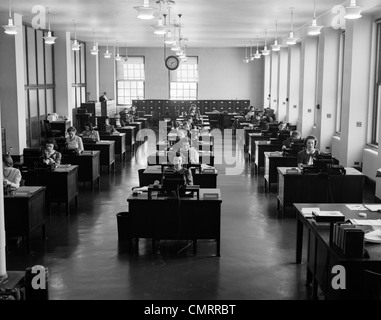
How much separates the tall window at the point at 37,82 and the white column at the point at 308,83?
10.1 m

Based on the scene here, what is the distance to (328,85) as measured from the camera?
Result: 18188 millimetres

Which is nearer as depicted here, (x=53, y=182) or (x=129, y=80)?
(x=53, y=182)

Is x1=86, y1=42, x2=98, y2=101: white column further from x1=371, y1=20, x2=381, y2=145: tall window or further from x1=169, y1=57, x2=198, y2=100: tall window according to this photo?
x1=371, y1=20, x2=381, y2=145: tall window

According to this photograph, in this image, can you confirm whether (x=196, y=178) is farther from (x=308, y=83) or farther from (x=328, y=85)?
(x=308, y=83)

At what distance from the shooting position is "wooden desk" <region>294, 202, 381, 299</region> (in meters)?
5.50

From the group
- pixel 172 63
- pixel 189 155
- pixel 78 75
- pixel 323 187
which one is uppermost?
pixel 172 63

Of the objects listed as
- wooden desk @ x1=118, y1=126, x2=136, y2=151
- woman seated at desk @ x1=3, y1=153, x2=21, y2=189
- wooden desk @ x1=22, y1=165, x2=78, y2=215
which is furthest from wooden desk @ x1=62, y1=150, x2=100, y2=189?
wooden desk @ x1=118, y1=126, x2=136, y2=151

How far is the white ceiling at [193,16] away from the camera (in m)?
14.7

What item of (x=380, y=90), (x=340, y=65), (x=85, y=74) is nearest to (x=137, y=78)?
(x=85, y=74)

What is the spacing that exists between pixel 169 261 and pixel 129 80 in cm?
2678

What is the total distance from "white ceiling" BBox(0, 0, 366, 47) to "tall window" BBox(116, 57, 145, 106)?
Result: 8433 millimetres

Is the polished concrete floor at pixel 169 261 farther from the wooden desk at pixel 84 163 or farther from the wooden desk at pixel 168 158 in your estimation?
the wooden desk at pixel 168 158

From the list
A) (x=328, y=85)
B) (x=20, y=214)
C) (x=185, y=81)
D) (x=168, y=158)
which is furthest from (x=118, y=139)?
(x=185, y=81)

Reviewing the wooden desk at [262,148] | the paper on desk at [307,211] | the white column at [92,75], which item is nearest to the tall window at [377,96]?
the wooden desk at [262,148]
